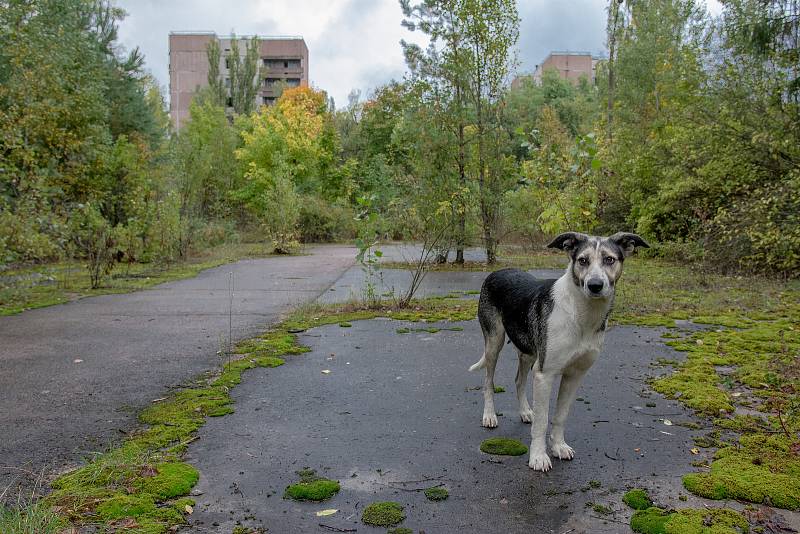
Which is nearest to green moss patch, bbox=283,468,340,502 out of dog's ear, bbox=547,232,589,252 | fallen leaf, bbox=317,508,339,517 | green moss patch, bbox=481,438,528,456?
fallen leaf, bbox=317,508,339,517

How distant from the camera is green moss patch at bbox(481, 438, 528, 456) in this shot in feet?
12.8

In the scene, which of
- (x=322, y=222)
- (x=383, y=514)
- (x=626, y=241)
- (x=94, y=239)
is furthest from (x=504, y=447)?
(x=322, y=222)

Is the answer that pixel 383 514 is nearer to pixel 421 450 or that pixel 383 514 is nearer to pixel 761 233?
pixel 421 450

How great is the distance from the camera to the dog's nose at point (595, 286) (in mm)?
3371

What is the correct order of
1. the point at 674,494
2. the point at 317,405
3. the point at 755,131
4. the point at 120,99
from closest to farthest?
the point at 674,494 < the point at 317,405 < the point at 755,131 < the point at 120,99

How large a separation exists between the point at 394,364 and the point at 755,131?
945cm

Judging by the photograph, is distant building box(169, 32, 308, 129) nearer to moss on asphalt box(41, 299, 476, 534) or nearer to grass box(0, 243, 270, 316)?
grass box(0, 243, 270, 316)

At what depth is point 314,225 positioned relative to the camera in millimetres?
31125

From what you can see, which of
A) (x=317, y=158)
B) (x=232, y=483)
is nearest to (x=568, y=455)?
(x=232, y=483)

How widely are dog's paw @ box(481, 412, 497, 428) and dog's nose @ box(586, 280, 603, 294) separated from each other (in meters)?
1.44

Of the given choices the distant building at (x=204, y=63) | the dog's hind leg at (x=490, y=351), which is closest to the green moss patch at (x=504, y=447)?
the dog's hind leg at (x=490, y=351)

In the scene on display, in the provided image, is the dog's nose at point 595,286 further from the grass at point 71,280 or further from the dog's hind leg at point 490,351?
the grass at point 71,280

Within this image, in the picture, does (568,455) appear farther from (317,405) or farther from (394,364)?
(394,364)

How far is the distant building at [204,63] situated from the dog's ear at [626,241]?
3205 inches
